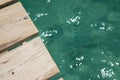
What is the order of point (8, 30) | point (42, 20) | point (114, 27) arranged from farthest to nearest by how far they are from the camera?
point (42, 20)
point (114, 27)
point (8, 30)

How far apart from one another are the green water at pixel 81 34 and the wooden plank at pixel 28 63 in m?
2.62

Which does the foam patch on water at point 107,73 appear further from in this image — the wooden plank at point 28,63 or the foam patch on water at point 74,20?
the wooden plank at point 28,63

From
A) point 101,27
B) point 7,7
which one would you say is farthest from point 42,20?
point 7,7

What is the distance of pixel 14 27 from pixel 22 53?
35cm

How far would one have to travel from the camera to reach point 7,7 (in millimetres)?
2740

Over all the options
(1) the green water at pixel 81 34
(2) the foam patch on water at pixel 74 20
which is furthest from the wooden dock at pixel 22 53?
(2) the foam patch on water at pixel 74 20

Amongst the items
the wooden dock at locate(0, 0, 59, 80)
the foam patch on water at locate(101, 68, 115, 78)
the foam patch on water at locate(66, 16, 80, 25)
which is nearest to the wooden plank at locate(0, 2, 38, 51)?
the wooden dock at locate(0, 0, 59, 80)

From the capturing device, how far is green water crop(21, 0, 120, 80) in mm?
4820

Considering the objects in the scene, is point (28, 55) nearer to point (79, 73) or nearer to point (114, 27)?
point (79, 73)

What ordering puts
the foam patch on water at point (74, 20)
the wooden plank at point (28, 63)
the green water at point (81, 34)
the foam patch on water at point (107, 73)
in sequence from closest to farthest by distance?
the wooden plank at point (28, 63), the foam patch on water at point (107, 73), the green water at point (81, 34), the foam patch on water at point (74, 20)

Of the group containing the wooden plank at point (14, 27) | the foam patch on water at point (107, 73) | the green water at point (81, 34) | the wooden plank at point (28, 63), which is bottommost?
the foam patch on water at point (107, 73)

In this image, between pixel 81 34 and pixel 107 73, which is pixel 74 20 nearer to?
pixel 81 34

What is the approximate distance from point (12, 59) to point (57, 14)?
3.66 meters

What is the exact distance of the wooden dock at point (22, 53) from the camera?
214 cm
